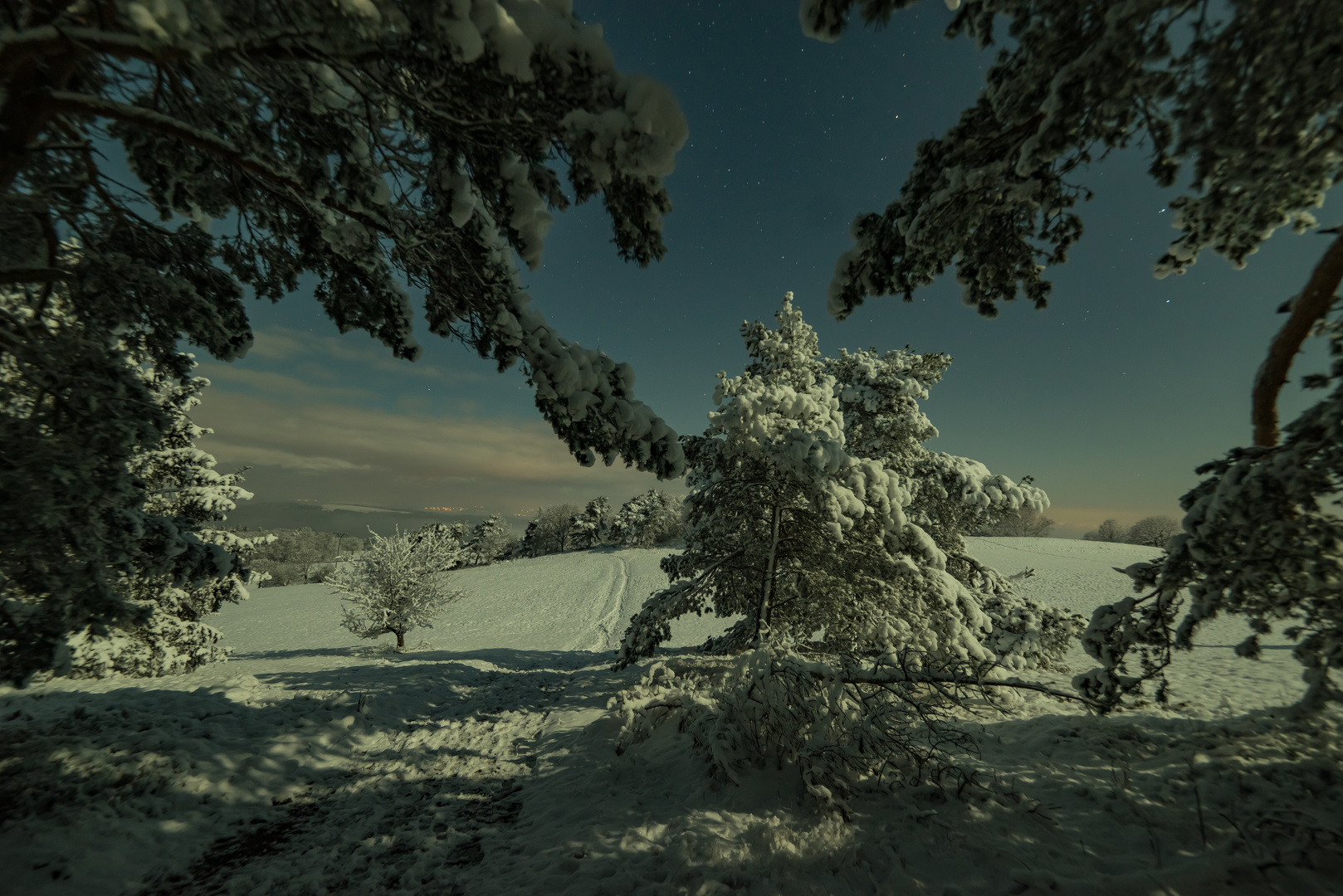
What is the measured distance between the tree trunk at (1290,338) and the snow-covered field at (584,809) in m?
2.79

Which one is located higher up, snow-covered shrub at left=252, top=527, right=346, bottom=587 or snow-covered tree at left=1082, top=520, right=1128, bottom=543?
snow-covered tree at left=1082, top=520, right=1128, bottom=543

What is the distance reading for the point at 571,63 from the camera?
2652mm

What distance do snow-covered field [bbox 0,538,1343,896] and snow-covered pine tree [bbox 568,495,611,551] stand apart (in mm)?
52874

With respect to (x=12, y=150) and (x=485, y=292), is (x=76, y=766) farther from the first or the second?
(x=485, y=292)

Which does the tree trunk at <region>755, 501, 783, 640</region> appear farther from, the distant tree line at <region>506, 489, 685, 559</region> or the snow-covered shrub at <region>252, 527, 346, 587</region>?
the snow-covered shrub at <region>252, 527, 346, 587</region>

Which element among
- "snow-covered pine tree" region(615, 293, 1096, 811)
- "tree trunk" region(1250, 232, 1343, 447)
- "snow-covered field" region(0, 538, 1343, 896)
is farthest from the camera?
"snow-covered pine tree" region(615, 293, 1096, 811)

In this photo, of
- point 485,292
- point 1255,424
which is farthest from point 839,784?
point 485,292

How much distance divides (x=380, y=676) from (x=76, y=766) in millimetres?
5984

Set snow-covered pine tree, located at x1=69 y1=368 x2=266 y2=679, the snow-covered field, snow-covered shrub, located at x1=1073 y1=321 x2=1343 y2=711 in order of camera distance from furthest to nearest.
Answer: snow-covered pine tree, located at x1=69 y1=368 x2=266 y2=679 → the snow-covered field → snow-covered shrub, located at x1=1073 y1=321 x2=1343 y2=711

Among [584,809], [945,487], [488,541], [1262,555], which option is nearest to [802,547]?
[945,487]

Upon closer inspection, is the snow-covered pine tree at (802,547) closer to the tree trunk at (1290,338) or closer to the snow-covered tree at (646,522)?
the tree trunk at (1290,338)

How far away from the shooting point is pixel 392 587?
1697 cm

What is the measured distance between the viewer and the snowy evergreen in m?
6.84

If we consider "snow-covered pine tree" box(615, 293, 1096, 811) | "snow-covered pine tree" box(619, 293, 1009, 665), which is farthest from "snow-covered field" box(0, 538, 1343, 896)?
"snow-covered pine tree" box(619, 293, 1009, 665)
